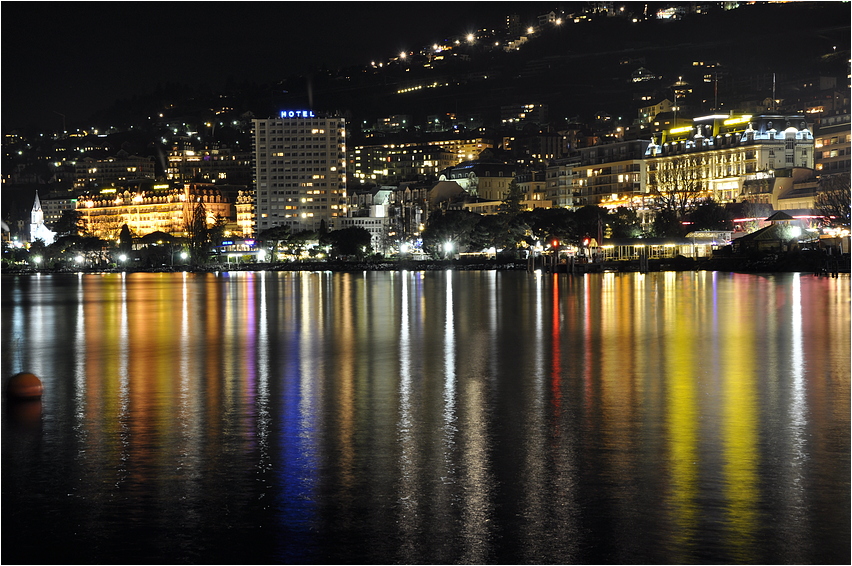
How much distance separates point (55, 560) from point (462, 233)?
147m

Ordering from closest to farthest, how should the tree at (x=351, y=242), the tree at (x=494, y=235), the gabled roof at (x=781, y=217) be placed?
the gabled roof at (x=781, y=217)
the tree at (x=494, y=235)
the tree at (x=351, y=242)

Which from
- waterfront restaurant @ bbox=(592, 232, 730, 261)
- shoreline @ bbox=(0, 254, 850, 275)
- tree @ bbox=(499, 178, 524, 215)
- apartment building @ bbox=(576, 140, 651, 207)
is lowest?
shoreline @ bbox=(0, 254, 850, 275)

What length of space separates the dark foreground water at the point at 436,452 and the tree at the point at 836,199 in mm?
70953

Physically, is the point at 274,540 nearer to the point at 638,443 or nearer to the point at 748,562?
the point at 748,562

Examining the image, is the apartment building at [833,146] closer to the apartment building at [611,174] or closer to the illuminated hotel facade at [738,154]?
the illuminated hotel facade at [738,154]

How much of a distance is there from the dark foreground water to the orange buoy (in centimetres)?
63

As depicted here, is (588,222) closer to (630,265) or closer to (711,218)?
(711,218)

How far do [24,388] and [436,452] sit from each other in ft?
33.8

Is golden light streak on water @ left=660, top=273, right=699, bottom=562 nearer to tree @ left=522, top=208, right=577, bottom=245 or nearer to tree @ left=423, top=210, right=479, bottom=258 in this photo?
tree @ left=522, top=208, right=577, bottom=245

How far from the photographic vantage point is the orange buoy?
19641 mm

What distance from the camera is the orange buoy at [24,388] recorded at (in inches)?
773

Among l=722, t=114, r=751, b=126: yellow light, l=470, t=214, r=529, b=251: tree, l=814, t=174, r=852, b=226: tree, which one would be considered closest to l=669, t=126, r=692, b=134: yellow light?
l=722, t=114, r=751, b=126: yellow light

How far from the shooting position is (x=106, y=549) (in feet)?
32.7

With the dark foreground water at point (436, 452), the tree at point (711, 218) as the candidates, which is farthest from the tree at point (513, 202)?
the dark foreground water at point (436, 452)
